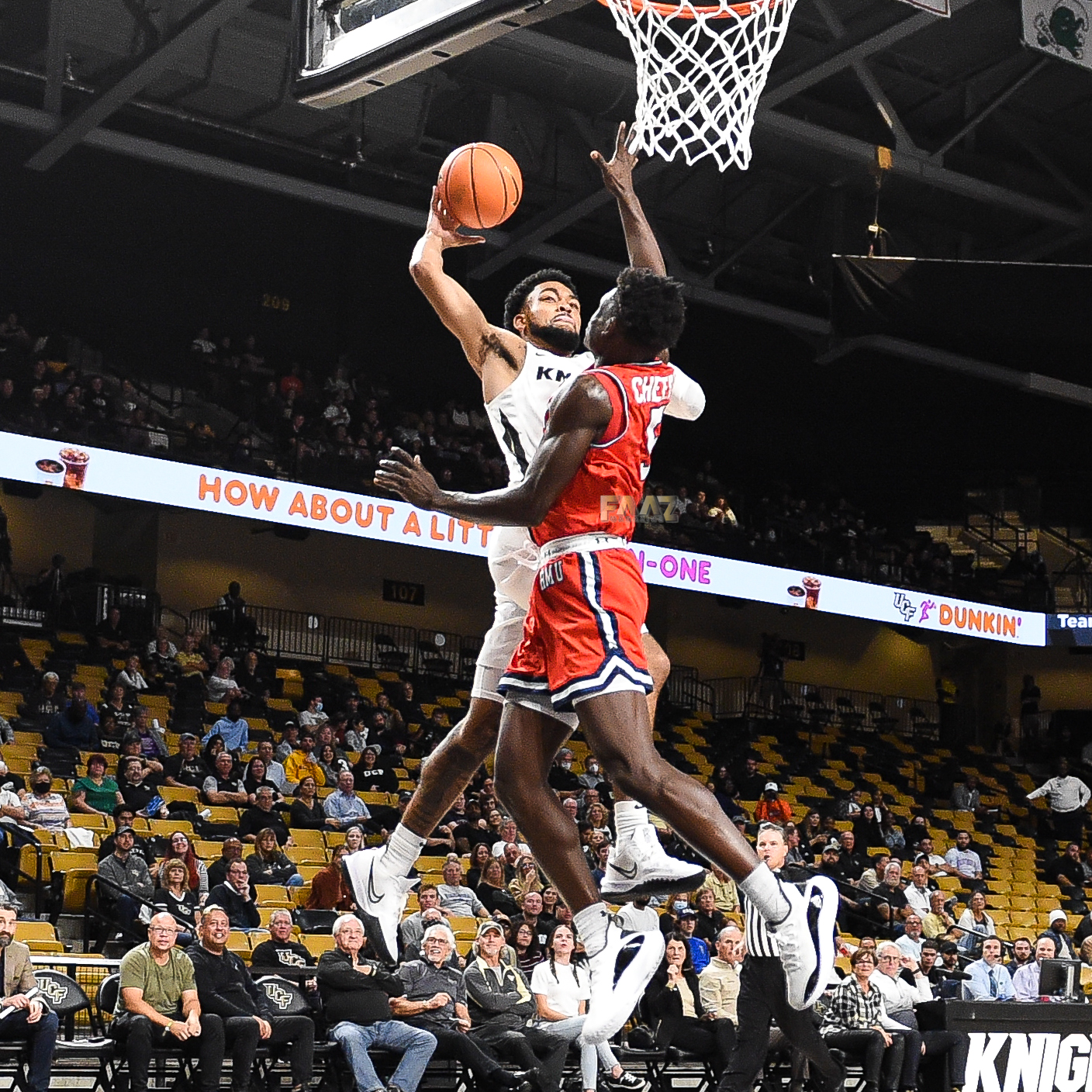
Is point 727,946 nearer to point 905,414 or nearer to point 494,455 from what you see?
point 494,455

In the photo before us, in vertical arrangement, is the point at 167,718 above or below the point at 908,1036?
above

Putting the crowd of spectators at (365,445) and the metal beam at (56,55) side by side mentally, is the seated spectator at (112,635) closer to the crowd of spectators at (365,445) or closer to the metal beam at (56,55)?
the crowd of spectators at (365,445)

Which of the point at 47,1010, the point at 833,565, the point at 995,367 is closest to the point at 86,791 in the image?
the point at 47,1010

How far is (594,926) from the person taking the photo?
16.4 ft

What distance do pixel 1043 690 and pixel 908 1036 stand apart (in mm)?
19901

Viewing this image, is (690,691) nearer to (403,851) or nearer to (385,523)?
(385,523)

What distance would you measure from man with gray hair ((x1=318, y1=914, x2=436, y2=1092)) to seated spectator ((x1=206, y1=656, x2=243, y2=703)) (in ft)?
27.8

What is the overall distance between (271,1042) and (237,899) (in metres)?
2.12

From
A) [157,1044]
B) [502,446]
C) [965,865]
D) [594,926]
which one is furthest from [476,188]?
[965,865]

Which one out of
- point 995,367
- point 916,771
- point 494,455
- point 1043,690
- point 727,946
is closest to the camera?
point 727,946

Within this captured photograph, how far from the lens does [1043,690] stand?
31.5 m

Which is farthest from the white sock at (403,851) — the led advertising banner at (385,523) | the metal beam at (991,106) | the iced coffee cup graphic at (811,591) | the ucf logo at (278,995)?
the metal beam at (991,106)

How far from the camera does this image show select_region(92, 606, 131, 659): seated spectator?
20.0 metres

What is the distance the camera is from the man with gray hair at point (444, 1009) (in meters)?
11.1
